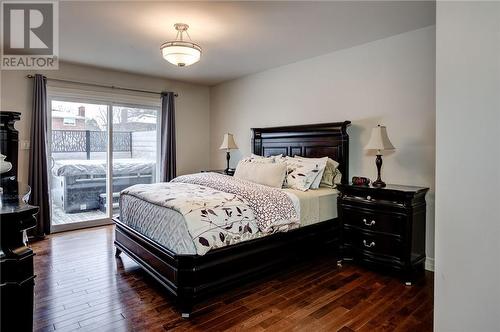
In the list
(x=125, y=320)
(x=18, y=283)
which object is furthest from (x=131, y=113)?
(x=18, y=283)

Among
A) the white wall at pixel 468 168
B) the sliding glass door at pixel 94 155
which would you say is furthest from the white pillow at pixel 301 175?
the sliding glass door at pixel 94 155

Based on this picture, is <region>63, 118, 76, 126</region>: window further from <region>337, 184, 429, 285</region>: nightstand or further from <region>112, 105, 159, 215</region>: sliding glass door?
<region>337, 184, 429, 285</region>: nightstand

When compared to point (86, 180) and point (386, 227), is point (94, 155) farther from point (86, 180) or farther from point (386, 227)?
point (386, 227)

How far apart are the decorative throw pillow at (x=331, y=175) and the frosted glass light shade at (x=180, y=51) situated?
2.05 m

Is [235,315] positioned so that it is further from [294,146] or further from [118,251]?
[294,146]

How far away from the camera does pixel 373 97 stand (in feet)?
11.7

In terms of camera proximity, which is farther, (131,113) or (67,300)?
(131,113)

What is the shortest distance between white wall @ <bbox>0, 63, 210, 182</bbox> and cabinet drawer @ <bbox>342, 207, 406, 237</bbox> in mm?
3546

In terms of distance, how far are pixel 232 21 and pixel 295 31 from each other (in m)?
0.71

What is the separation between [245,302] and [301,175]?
5.19 feet

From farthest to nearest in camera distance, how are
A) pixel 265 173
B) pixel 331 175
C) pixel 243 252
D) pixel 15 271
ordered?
pixel 331 175 < pixel 265 173 < pixel 243 252 < pixel 15 271

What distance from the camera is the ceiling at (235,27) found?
2.70 metres

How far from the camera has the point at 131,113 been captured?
208 inches

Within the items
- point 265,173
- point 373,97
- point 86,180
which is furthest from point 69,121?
point 373,97
